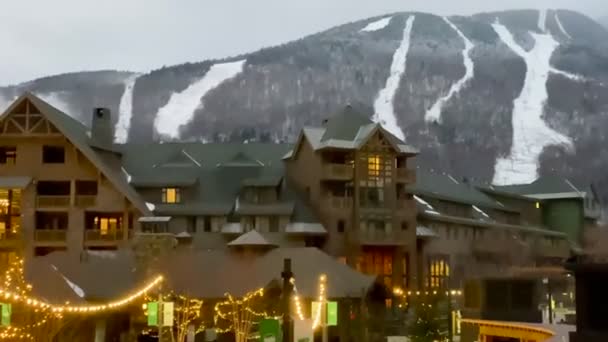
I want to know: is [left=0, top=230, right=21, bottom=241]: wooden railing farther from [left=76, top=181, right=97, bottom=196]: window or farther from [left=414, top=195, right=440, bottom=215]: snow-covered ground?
[left=414, top=195, right=440, bottom=215]: snow-covered ground

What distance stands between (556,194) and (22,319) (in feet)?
258

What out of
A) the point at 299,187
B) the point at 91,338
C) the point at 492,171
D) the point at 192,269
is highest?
the point at 492,171

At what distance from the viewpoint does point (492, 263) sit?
260 feet

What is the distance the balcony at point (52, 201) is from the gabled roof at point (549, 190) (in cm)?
4722

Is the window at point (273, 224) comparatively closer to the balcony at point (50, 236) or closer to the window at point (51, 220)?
the balcony at point (50, 236)

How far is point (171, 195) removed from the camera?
6656 centimetres

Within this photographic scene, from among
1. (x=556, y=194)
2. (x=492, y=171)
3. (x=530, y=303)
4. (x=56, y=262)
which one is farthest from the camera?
(x=492, y=171)

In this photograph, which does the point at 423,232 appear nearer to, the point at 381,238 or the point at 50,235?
the point at 381,238

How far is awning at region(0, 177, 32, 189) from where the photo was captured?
62.2 m

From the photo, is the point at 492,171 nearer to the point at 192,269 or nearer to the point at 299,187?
the point at 299,187

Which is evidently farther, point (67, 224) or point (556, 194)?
point (556, 194)

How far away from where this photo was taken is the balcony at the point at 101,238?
6275cm

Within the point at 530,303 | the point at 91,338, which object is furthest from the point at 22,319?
the point at 530,303

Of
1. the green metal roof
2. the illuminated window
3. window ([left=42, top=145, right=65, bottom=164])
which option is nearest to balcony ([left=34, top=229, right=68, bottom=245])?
window ([left=42, top=145, right=65, bottom=164])
